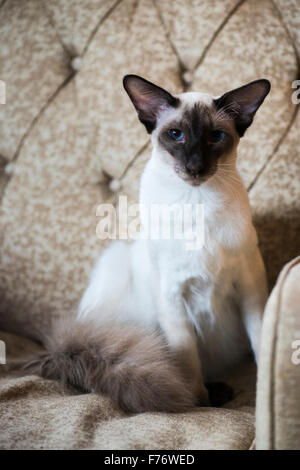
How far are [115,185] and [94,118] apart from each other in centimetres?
21

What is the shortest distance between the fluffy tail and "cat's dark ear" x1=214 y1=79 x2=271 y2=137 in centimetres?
54

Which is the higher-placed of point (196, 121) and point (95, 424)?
point (196, 121)

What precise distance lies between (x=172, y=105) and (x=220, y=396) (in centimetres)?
70

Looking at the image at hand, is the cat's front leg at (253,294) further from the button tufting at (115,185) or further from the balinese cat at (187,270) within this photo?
the button tufting at (115,185)

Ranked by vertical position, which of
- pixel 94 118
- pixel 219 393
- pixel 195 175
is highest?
pixel 94 118

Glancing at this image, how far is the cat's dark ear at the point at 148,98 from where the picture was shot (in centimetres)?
104

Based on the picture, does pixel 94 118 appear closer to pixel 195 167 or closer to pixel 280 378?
pixel 195 167

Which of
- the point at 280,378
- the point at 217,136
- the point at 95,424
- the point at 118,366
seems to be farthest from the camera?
the point at 217,136

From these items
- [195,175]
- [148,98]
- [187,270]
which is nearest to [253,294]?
[187,270]

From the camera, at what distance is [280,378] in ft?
2.06

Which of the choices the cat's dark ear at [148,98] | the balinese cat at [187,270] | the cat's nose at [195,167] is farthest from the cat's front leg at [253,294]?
the cat's dark ear at [148,98]

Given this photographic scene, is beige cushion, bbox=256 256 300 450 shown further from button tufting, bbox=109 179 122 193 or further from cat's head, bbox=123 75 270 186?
button tufting, bbox=109 179 122 193

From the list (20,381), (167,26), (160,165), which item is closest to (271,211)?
(160,165)

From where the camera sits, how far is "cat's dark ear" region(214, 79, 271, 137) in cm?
101
